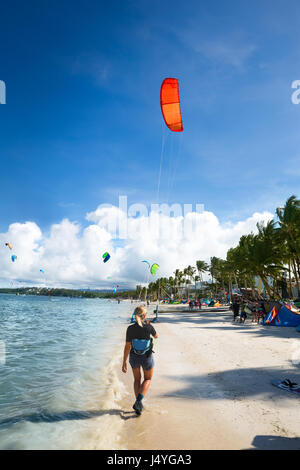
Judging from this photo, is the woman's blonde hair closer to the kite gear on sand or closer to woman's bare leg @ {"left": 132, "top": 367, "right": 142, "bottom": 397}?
woman's bare leg @ {"left": 132, "top": 367, "right": 142, "bottom": 397}

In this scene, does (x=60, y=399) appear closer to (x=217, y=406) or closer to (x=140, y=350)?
(x=140, y=350)

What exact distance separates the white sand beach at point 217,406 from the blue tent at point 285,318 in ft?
31.8

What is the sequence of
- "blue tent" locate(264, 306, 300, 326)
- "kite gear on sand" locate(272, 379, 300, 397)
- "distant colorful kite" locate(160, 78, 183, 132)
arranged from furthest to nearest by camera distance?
1. "blue tent" locate(264, 306, 300, 326)
2. "distant colorful kite" locate(160, 78, 183, 132)
3. "kite gear on sand" locate(272, 379, 300, 397)

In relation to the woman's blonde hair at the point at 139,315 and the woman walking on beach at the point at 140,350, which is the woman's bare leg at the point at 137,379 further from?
the woman's blonde hair at the point at 139,315

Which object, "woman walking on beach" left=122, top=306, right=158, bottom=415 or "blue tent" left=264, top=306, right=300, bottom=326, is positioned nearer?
"woman walking on beach" left=122, top=306, right=158, bottom=415

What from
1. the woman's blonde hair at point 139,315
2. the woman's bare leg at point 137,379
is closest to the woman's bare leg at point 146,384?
the woman's bare leg at point 137,379

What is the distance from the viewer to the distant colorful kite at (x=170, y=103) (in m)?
8.77

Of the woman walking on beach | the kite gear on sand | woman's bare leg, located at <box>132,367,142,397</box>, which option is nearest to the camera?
the woman walking on beach

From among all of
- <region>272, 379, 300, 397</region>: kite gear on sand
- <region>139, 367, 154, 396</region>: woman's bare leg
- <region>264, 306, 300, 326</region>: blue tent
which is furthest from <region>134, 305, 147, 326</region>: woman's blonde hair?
<region>264, 306, 300, 326</region>: blue tent

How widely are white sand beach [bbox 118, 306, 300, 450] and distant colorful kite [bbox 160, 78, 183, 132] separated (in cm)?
797

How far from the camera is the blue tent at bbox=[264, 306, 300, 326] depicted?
16.6 meters
